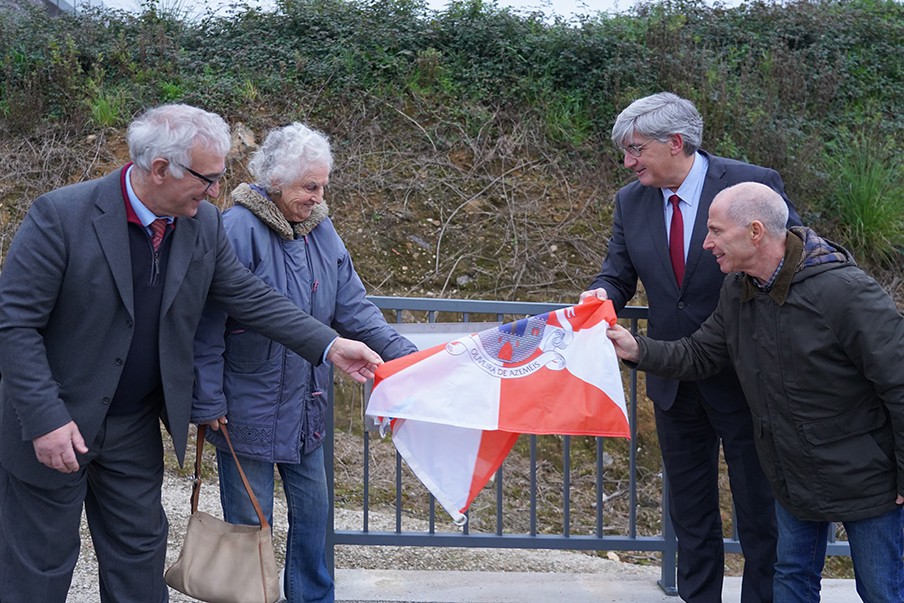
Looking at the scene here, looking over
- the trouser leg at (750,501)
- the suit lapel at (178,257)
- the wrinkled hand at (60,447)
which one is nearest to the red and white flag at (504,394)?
the trouser leg at (750,501)

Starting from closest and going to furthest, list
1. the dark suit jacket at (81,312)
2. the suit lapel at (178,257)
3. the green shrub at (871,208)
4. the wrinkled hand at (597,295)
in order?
1. the dark suit jacket at (81,312)
2. the suit lapel at (178,257)
3. the wrinkled hand at (597,295)
4. the green shrub at (871,208)

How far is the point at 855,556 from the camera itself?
11.6ft

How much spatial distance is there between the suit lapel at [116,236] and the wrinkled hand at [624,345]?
1.87m

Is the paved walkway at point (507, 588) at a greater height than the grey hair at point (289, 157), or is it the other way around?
the grey hair at point (289, 157)

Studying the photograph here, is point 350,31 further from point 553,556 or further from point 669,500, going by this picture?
point 669,500

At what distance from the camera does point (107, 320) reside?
3232 millimetres

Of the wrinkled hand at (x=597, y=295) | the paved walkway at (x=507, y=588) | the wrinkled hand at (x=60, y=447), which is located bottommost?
the paved walkway at (x=507, y=588)

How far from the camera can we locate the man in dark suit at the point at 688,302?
3.98 metres

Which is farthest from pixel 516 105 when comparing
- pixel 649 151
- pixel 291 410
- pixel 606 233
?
pixel 291 410

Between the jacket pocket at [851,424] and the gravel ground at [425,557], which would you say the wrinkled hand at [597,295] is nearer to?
the jacket pocket at [851,424]

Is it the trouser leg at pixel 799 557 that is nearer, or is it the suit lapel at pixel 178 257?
the suit lapel at pixel 178 257

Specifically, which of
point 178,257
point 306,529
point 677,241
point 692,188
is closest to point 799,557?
point 677,241

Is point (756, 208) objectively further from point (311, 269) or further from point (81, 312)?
point (81, 312)

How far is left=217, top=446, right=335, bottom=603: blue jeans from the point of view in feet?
12.3
